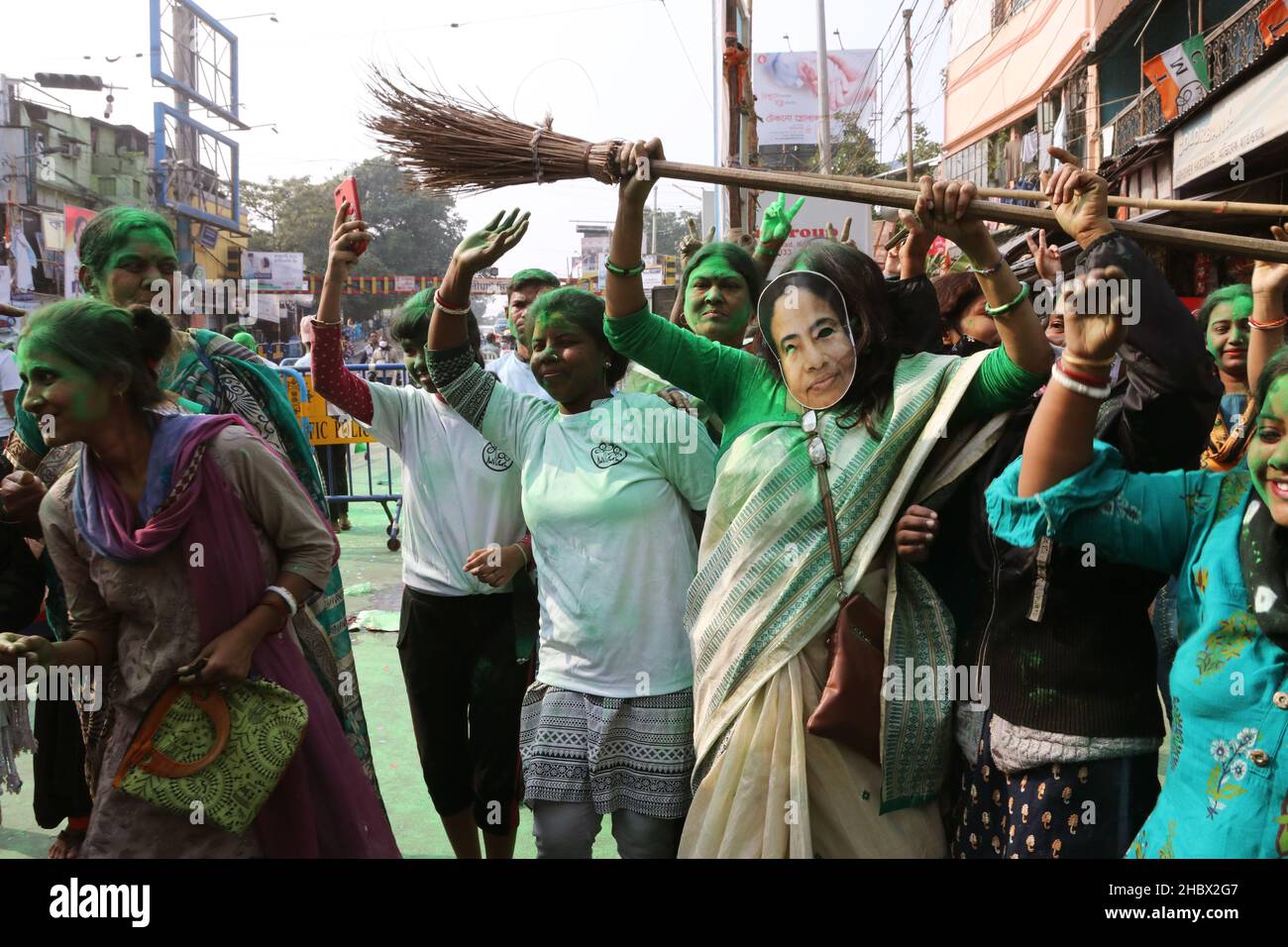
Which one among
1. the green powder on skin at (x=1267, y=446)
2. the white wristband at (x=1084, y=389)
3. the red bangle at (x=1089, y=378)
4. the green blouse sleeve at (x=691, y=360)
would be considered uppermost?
the green blouse sleeve at (x=691, y=360)

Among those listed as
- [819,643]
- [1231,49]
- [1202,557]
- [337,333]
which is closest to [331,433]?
[337,333]

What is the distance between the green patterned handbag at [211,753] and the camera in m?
2.30

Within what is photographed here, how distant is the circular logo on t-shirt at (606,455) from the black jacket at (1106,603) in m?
1.06

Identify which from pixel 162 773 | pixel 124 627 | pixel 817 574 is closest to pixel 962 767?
pixel 817 574

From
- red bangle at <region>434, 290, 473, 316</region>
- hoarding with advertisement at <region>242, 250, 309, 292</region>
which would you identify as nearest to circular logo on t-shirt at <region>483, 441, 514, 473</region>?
red bangle at <region>434, 290, 473, 316</region>

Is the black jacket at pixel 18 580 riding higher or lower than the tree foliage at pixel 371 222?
lower

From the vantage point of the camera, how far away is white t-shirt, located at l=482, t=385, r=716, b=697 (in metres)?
2.76

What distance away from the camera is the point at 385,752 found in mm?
4691

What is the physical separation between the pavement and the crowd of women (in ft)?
3.24

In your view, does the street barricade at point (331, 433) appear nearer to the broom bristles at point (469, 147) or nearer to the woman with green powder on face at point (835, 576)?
the broom bristles at point (469, 147)

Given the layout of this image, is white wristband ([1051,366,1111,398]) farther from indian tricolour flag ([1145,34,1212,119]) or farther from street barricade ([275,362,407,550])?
indian tricolour flag ([1145,34,1212,119])

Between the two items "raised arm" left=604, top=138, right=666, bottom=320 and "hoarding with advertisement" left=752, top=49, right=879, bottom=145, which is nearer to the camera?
"raised arm" left=604, top=138, right=666, bottom=320

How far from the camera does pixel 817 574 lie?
2.37 metres

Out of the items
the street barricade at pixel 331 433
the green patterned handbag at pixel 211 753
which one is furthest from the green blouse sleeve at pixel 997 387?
the street barricade at pixel 331 433
